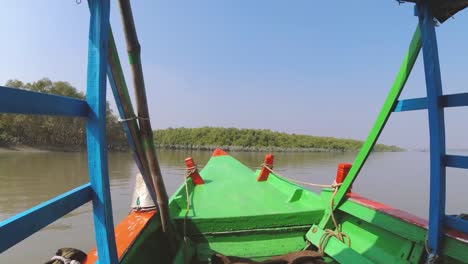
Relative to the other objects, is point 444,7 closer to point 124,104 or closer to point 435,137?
point 435,137

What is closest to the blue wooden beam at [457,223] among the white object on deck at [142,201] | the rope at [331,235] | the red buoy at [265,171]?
the rope at [331,235]

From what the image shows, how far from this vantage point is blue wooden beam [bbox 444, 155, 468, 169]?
166 cm

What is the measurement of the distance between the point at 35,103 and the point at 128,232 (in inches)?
52.9

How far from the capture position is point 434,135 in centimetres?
188

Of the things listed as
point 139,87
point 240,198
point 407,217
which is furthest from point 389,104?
point 240,198

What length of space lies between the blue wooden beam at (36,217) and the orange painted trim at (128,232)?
1.78ft

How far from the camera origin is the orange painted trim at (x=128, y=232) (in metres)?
1.72

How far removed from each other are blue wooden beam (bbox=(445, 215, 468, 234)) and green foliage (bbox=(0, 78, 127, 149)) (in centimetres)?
3821

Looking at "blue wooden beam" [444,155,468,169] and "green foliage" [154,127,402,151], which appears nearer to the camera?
"blue wooden beam" [444,155,468,169]

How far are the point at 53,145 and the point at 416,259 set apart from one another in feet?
157

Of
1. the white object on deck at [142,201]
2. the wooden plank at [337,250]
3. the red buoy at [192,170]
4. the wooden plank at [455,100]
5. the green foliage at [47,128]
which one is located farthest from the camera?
the green foliage at [47,128]

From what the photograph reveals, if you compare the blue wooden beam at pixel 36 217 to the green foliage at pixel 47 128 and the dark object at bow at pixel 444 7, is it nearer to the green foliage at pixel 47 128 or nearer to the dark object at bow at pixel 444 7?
the dark object at bow at pixel 444 7

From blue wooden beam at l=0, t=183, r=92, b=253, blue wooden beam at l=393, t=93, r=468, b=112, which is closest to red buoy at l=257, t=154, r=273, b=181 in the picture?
blue wooden beam at l=393, t=93, r=468, b=112

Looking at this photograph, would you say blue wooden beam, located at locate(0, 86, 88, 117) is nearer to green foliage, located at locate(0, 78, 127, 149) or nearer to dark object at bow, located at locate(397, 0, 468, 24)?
dark object at bow, located at locate(397, 0, 468, 24)
